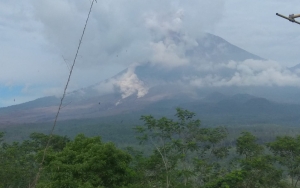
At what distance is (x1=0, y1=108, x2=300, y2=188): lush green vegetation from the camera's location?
905cm

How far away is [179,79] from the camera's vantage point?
189000mm

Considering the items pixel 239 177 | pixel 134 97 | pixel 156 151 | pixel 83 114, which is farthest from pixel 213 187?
pixel 134 97

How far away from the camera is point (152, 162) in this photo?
39.8ft

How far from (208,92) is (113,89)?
6209 cm

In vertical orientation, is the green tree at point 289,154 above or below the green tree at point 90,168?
below

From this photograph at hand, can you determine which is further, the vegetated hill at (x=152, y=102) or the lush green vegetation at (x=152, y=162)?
the vegetated hill at (x=152, y=102)

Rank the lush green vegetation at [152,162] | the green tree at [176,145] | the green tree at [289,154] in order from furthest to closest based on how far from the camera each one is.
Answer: the green tree at [289,154] < the green tree at [176,145] < the lush green vegetation at [152,162]

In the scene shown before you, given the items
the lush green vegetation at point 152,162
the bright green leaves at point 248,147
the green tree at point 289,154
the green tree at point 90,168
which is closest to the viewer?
the green tree at point 90,168

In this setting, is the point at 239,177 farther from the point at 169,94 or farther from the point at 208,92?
the point at 208,92

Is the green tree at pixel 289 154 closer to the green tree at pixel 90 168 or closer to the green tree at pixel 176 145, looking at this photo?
the green tree at pixel 176 145

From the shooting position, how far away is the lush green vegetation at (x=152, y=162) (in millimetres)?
9047

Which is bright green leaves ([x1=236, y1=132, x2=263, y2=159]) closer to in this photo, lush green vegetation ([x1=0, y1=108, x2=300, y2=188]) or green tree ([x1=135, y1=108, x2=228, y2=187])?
lush green vegetation ([x1=0, y1=108, x2=300, y2=188])

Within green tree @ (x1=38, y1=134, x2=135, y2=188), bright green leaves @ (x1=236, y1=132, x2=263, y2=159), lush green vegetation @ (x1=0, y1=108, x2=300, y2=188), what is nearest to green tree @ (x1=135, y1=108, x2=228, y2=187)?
lush green vegetation @ (x1=0, y1=108, x2=300, y2=188)

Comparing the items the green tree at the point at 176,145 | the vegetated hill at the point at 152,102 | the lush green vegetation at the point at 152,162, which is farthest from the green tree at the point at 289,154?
the vegetated hill at the point at 152,102
